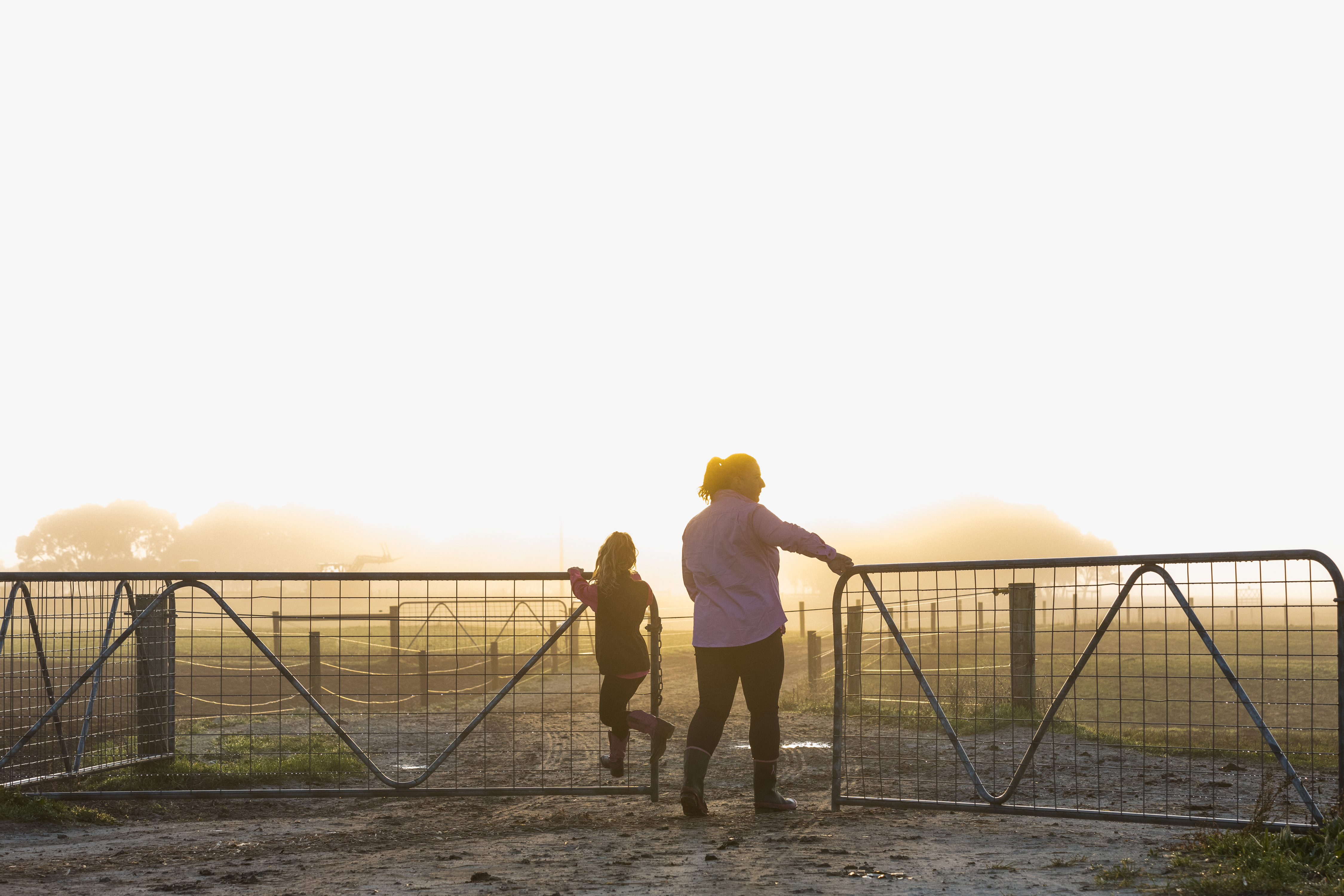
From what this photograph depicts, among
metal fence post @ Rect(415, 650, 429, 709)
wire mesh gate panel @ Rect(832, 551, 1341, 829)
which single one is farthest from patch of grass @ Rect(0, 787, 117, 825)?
wire mesh gate panel @ Rect(832, 551, 1341, 829)

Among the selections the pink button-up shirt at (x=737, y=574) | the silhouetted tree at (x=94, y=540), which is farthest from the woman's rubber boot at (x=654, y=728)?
the silhouetted tree at (x=94, y=540)

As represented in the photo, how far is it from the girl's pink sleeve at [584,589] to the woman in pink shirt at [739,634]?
2.09ft

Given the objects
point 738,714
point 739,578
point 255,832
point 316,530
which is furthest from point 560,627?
point 316,530

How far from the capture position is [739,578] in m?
5.86

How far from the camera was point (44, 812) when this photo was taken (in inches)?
243

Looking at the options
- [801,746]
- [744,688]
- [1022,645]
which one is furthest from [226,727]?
[1022,645]

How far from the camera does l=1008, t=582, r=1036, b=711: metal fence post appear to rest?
9625mm

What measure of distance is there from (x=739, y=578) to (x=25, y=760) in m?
Result: 6.32

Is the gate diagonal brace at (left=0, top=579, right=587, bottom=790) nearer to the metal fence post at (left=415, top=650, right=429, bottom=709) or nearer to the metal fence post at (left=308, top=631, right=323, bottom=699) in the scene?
the metal fence post at (left=415, top=650, right=429, bottom=709)

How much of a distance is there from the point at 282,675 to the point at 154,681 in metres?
1.89

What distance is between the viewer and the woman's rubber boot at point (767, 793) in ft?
19.6

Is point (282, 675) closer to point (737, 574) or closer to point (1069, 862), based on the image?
point (737, 574)

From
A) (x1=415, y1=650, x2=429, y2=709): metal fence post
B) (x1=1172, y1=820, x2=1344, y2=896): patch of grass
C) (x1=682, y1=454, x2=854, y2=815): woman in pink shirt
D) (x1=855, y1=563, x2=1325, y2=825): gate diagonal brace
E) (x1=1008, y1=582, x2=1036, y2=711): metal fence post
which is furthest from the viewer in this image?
(x1=1008, y1=582, x2=1036, y2=711): metal fence post

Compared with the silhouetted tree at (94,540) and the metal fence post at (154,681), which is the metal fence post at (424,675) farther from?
the silhouetted tree at (94,540)
